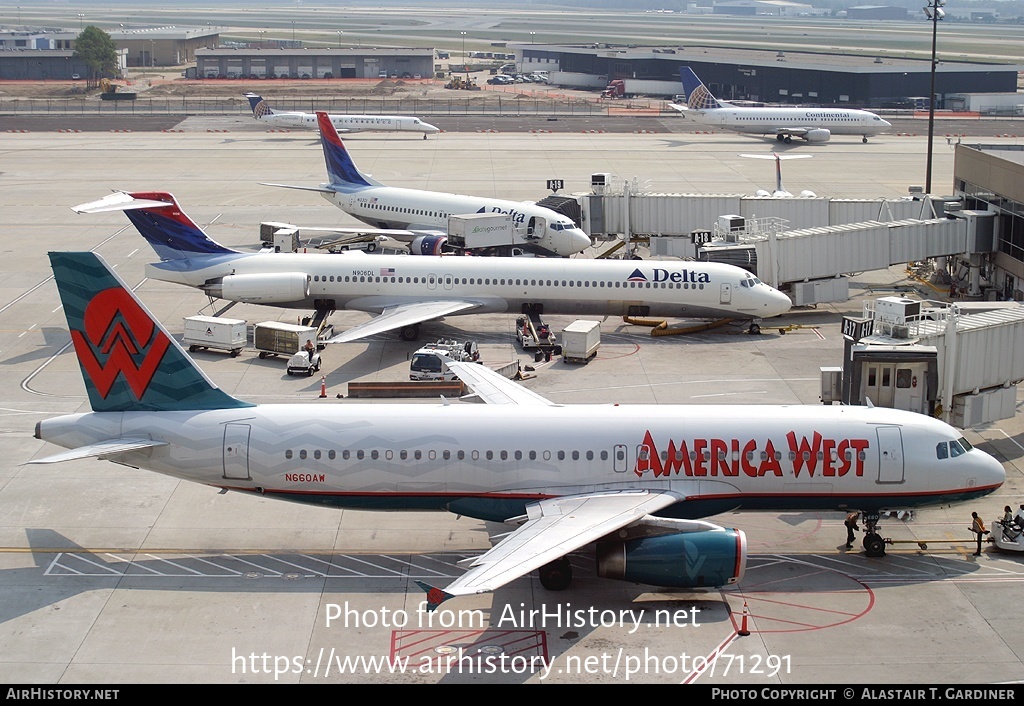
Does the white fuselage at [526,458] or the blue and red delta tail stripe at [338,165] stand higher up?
the blue and red delta tail stripe at [338,165]

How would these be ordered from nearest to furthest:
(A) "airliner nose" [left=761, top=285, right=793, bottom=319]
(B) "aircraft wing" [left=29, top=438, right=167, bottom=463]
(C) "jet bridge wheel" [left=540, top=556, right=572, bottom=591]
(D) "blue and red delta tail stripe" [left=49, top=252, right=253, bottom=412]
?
(B) "aircraft wing" [left=29, top=438, right=167, bottom=463] < (C) "jet bridge wheel" [left=540, top=556, right=572, bottom=591] < (D) "blue and red delta tail stripe" [left=49, top=252, right=253, bottom=412] < (A) "airliner nose" [left=761, top=285, right=793, bottom=319]

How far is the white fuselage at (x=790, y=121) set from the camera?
133750mm

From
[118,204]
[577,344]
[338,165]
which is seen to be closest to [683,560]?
[577,344]

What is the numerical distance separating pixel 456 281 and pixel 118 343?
2597 centimetres

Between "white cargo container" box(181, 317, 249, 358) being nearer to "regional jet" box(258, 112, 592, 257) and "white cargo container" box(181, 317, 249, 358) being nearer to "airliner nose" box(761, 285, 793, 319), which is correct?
"regional jet" box(258, 112, 592, 257)

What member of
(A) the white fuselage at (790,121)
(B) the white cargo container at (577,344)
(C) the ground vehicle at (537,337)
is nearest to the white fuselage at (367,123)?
(A) the white fuselage at (790,121)

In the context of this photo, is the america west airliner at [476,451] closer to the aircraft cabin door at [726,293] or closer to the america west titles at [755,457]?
the america west titles at [755,457]

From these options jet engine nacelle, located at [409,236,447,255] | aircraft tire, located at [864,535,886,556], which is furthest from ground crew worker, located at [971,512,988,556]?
jet engine nacelle, located at [409,236,447,255]

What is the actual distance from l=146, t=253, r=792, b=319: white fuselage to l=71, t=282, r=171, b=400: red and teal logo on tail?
76.6 ft

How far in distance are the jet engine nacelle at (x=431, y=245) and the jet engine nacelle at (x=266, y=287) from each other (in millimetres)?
16444

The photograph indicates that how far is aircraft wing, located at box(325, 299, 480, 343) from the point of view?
51.9 metres
